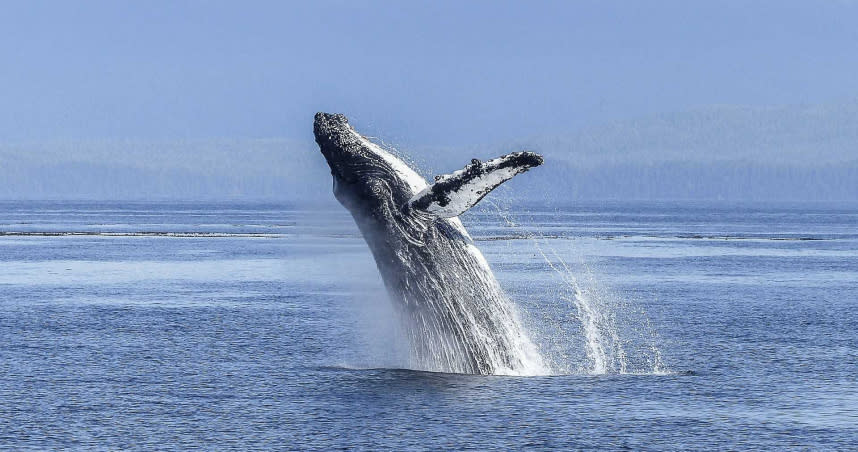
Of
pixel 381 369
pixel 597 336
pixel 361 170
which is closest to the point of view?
pixel 361 170

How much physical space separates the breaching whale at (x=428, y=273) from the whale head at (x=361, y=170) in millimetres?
15

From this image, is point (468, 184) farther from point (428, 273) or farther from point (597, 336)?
point (597, 336)

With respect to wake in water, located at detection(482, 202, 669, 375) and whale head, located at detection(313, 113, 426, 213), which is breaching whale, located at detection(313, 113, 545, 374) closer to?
whale head, located at detection(313, 113, 426, 213)

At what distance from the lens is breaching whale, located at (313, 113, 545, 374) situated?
17.2 metres

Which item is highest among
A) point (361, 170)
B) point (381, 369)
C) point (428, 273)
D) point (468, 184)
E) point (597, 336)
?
point (597, 336)

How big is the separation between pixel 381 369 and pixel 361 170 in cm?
357

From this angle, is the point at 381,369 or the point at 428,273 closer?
the point at 428,273

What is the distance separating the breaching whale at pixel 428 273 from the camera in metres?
17.2

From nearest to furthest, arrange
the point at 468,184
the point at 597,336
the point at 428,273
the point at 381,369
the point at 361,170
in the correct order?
the point at 468,184
the point at 428,273
the point at 361,170
the point at 381,369
the point at 597,336

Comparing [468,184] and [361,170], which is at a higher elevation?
[361,170]

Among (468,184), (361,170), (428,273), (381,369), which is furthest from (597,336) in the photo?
(468,184)

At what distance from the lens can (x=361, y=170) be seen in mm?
17594

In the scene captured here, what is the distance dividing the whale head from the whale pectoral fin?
0.92 m

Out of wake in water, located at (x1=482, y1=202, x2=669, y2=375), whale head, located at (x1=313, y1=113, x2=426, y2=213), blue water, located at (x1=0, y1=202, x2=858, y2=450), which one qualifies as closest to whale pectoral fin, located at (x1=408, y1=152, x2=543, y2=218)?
wake in water, located at (x1=482, y1=202, x2=669, y2=375)
